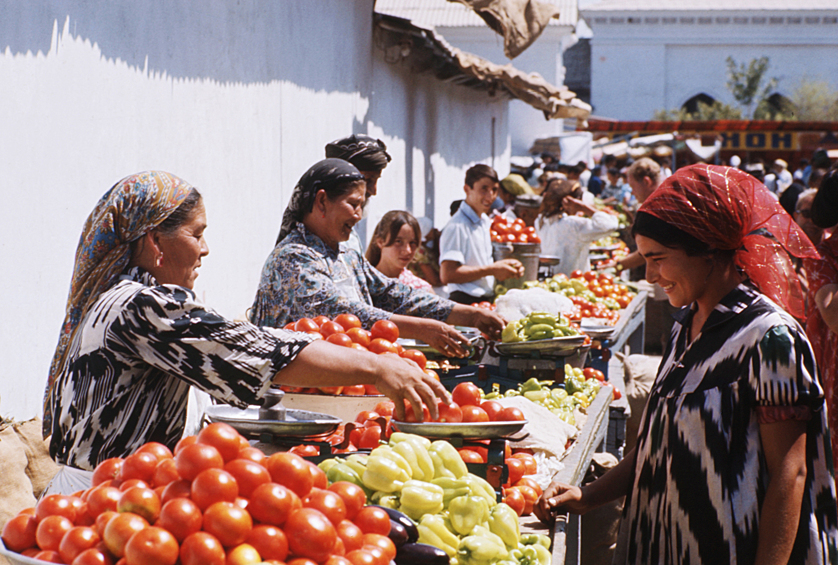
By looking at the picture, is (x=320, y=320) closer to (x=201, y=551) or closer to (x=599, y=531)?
(x=599, y=531)

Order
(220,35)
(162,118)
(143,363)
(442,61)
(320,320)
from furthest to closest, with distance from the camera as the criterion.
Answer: (442,61) < (220,35) < (162,118) < (320,320) < (143,363)

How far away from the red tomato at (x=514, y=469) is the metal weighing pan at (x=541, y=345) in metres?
1.62

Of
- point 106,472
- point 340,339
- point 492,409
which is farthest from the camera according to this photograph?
point 340,339

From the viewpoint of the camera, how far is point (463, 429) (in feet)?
7.80

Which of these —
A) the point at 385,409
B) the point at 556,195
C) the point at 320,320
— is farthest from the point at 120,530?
the point at 556,195

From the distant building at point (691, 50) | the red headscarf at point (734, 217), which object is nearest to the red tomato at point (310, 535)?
the red headscarf at point (734, 217)

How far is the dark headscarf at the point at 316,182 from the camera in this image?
357cm

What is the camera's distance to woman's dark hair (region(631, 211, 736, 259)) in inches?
85.7

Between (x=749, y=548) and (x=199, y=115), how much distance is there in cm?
410

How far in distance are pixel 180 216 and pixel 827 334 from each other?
2.72 meters

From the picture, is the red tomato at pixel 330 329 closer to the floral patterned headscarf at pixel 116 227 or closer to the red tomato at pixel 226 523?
the floral patterned headscarf at pixel 116 227

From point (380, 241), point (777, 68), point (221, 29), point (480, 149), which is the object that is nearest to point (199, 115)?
point (221, 29)

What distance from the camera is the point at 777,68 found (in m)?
45.3

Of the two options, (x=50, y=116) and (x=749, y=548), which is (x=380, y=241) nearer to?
(x=50, y=116)
